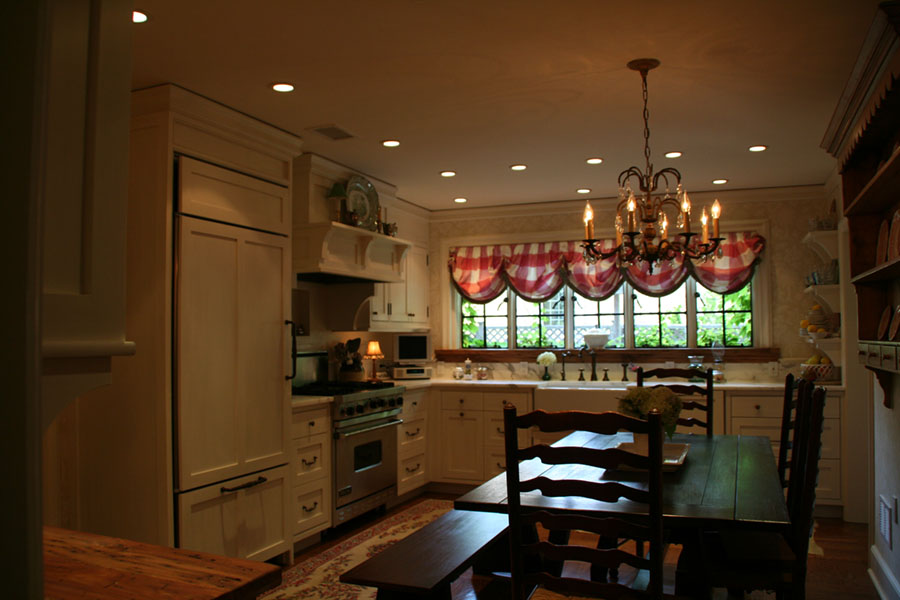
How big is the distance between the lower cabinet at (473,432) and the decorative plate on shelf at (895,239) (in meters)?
3.35

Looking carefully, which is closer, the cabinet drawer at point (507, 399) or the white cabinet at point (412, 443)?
the white cabinet at point (412, 443)

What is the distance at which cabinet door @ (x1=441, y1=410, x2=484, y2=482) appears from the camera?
231 inches

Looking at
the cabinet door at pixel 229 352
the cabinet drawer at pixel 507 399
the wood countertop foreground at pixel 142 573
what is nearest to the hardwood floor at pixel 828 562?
the cabinet door at pixel 229 352

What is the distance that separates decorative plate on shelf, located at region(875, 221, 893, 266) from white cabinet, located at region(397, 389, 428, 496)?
3.52m

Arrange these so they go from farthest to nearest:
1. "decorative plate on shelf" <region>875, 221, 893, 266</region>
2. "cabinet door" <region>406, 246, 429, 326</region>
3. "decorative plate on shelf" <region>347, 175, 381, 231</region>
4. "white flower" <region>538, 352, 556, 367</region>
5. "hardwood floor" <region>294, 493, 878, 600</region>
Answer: "cabinet door" <region>406, 246, 429, 326</region> < "white flower" <region>538, 352, 556, 367</region> < "decorative plate on shelf" <region>347, 175, 381, 231</region> < "hardwood floor" <region>294, 493, 878, 600</region> < "decorative plate on shelf" <region>875, 221, 893, 266</region>

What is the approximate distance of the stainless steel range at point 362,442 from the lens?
4.59m

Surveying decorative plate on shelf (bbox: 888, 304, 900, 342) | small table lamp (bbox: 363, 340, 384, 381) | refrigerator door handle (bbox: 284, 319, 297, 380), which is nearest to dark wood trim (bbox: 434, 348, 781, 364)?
small table lamp (bbox: 363, 340, 384, 381)

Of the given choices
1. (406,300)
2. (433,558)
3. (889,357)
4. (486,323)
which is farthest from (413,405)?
(889,357)

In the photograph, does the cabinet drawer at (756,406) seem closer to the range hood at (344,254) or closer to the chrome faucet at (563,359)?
the chrome faucet at (563,359)

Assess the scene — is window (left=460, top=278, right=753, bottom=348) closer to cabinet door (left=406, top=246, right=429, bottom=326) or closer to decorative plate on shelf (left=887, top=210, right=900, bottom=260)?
cabinet door (left=406, top=246, right=429, bottom=326)

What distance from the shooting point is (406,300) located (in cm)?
619

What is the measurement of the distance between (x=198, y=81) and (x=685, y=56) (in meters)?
2.26

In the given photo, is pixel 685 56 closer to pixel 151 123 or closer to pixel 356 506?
pixel 151 123

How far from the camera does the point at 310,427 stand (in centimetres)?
436
